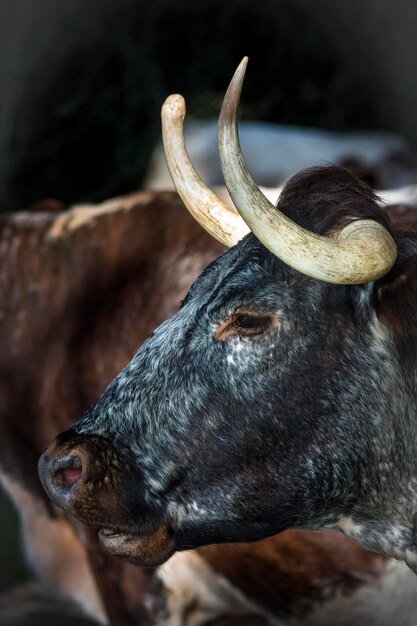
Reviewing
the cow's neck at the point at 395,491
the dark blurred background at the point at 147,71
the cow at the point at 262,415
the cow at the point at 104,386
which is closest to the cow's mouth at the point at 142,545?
the cow at the point at 262,415

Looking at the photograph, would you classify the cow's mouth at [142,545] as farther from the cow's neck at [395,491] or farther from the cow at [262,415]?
the cow's neck at [395,491]

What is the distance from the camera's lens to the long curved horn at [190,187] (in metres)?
2.32

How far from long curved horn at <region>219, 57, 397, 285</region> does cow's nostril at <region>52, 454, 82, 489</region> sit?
59 cm

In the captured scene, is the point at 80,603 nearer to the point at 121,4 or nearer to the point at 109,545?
the point at 109,545

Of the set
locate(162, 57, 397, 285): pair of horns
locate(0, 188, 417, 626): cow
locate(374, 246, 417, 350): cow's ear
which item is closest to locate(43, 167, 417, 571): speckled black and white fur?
locate(374, 246, 417, 350): cow's ear

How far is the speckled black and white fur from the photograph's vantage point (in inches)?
84.8

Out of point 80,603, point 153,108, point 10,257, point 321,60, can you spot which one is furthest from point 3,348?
point 321,60

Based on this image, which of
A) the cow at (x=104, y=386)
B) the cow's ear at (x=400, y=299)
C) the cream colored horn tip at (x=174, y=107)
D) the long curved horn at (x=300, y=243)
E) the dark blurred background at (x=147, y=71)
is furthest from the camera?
the dark blurred background at (x=147, y=71)

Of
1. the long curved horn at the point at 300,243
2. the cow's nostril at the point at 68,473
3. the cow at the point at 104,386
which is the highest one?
the long curved horn at the point at 300,243

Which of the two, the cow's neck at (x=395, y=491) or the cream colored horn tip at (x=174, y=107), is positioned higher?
the cream colored horn tip at (x=174, y=107)

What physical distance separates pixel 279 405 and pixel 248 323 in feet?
0.58

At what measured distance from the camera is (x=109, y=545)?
2.27 meters

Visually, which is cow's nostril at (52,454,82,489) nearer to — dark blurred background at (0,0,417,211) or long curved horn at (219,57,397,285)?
long curved horn at (219,57,397,285)

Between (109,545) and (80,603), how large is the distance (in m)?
2.15
